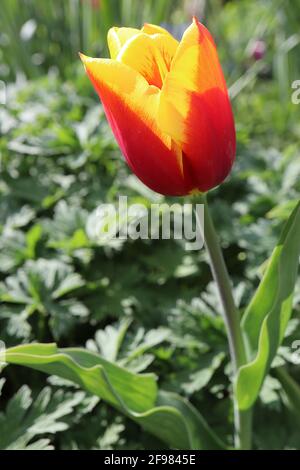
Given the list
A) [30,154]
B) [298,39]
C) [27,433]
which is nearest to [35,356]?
[27,433]

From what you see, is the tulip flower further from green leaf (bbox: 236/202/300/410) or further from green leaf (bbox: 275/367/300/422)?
green leaf (bbox: 275/367/300/422)

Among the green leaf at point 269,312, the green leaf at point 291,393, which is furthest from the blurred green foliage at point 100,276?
the green leaf at point 269,312

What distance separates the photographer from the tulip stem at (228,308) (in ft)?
3.03

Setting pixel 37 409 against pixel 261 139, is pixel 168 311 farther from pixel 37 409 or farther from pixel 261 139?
pixel 261 139

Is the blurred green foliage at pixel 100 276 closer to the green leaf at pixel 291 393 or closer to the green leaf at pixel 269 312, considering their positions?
the green leaf at pixel 291 393

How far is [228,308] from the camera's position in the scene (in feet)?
3.20

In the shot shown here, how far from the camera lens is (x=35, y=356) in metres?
0.90

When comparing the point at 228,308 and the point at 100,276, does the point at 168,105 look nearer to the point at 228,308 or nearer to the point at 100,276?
the point at 228,308

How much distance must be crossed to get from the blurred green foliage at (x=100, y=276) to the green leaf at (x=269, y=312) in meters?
0.15

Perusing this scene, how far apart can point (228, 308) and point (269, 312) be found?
6 cm

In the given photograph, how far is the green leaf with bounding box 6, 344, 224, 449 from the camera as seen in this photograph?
3.04ft

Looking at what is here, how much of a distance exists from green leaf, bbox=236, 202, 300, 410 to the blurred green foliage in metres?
0.15

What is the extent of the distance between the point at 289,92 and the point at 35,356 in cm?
207

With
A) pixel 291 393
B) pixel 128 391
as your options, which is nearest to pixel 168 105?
pixel 128 391
